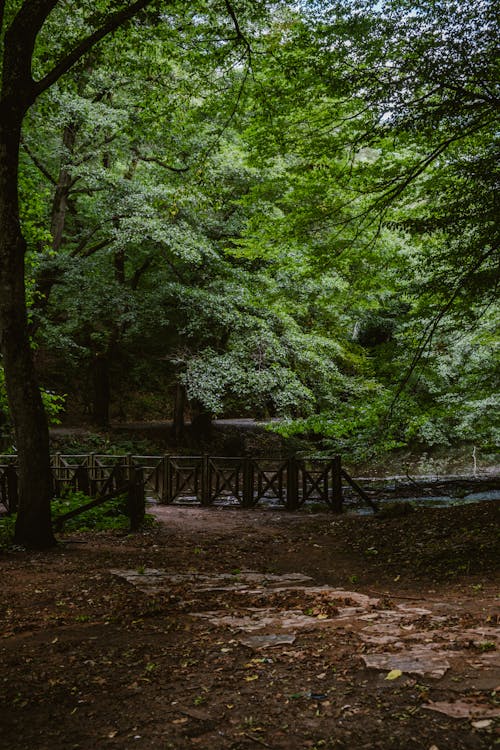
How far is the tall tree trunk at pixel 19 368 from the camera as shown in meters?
7.85

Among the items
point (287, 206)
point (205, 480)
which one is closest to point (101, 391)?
point (205, 480)

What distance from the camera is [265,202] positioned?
12.3 metres

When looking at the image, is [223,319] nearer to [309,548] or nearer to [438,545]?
[309,548]

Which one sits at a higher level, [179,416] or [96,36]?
[96,36]

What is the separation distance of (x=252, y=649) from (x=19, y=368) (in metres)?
5.63

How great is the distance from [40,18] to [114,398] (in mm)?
23788

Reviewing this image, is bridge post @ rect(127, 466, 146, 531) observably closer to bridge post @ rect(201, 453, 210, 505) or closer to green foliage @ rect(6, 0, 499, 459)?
green foliage @ rect(6, 0, 499, 459)

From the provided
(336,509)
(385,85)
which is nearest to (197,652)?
(385,85)

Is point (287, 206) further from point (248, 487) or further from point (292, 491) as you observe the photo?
point (248, 487)

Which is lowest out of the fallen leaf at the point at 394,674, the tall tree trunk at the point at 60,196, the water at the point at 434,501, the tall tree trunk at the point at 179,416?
the water at the point at 434,501

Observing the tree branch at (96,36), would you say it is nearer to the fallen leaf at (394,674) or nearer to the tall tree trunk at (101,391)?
the fallen leaf at (394,674)

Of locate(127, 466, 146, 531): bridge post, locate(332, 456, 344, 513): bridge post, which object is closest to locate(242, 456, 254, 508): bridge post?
locate(332, 456, 344, 513): bridge post

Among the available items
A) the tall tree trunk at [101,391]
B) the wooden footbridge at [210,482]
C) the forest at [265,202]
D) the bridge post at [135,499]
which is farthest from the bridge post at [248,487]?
the tall tree trunk at [101,391]

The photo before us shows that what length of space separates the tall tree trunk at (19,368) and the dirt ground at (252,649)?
679mm
